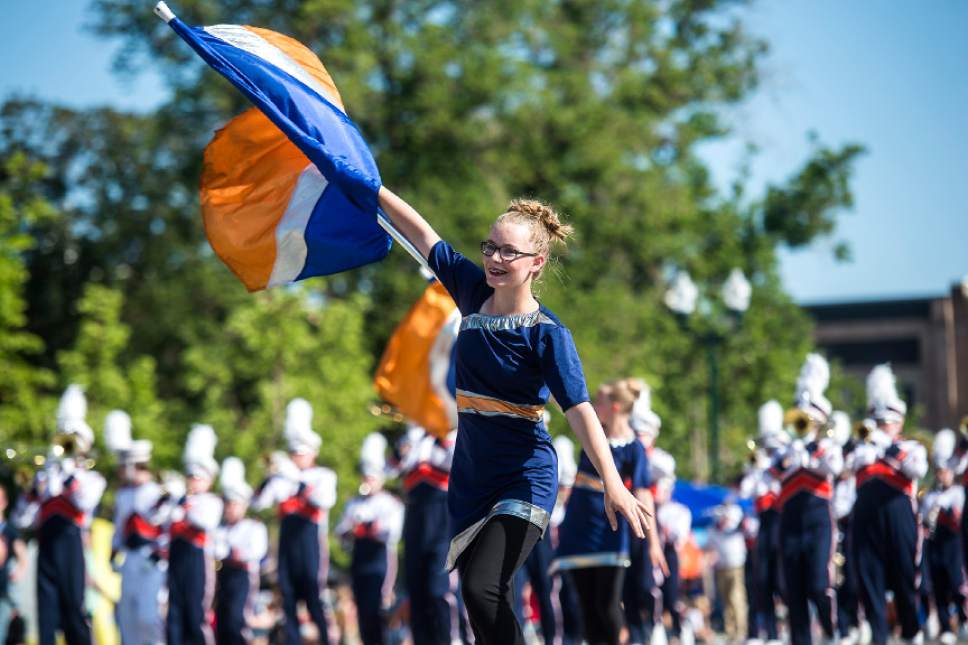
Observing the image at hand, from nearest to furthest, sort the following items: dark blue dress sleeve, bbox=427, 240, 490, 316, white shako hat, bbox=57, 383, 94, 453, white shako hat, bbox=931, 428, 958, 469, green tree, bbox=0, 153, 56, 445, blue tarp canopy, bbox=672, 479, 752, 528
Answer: dark blue dress sleeve, bbox=427, 240, 490, 316 < white shako hat, bbox=57, 383, 94, 453 < white shako hat, bbox=931, 428, 958, 469 < blue tarp canopy, bbox=672, 479, 752, 528 < green tree, bbox=0, 153, 56, 445

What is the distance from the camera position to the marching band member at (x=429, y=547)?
12375mm

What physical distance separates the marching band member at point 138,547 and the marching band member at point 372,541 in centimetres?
231

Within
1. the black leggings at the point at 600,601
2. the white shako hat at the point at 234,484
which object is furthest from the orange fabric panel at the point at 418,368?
the white shako hat at the point at 234,484

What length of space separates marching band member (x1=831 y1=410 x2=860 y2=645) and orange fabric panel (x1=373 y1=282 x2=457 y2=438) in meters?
4.07

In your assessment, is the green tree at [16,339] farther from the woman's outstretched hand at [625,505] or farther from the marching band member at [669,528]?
the woman's outstretched hand at [625,505]

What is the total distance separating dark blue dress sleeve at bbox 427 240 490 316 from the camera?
632 centimetres

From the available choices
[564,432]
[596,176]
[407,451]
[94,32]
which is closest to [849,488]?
[407,451]

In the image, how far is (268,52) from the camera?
7.45 meters

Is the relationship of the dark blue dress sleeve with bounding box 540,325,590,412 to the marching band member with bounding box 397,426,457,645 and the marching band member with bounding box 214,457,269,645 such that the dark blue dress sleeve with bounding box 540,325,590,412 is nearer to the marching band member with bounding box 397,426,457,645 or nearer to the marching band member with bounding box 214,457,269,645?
the marching band member with bounding box 397,426,457,645

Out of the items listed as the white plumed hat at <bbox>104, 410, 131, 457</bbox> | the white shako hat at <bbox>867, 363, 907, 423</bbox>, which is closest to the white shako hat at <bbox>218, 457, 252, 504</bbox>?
the white plumed hat at <bbox>104, 410, 131, 457</bbox>

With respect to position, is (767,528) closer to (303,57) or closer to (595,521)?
(595,521)

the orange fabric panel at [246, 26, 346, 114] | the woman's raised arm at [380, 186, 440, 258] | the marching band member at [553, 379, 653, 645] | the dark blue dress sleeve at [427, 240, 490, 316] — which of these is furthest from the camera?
the marching band member at [553, 379, 653, 645]

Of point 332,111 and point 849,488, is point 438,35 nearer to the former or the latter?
point 849,488

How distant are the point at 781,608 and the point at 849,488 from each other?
675 cm
